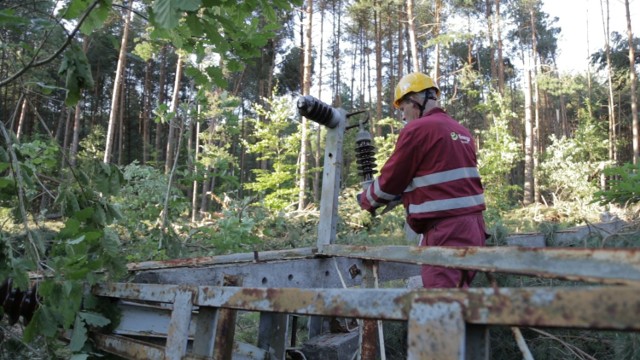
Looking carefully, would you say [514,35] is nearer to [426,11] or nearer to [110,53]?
[426,11]

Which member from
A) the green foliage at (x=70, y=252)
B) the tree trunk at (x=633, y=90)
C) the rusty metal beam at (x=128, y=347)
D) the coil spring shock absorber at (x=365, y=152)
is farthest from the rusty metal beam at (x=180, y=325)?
the tree trunk at (x=633, y=90)

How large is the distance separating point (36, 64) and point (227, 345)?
1.46m

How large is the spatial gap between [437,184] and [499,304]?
210cm

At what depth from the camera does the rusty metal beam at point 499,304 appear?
2.88 ft

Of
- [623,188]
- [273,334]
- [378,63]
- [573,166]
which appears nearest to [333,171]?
[273,334]

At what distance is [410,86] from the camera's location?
351 centimetres

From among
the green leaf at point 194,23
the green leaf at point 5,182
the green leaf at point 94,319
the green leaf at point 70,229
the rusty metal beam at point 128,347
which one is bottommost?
the rusty metal beam at point 128,347

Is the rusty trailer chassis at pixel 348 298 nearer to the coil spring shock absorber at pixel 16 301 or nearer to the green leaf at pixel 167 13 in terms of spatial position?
the coil spring shock absorber at pixel 16 301

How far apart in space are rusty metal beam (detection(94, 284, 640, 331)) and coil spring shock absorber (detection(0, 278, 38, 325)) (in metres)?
1.72

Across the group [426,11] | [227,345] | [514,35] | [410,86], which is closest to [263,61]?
[426,11]

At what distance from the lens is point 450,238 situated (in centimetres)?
297

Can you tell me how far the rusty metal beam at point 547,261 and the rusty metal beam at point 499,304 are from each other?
53 centimetres

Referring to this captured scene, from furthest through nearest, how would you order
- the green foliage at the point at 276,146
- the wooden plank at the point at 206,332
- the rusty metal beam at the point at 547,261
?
the green foliage at the point at 276,146
the wooden plank at the point at 206,332
the rusty metal beam at the point at 547,261

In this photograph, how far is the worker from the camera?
9.88 ft
